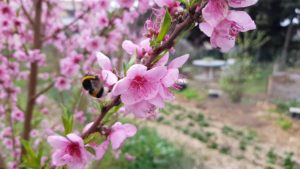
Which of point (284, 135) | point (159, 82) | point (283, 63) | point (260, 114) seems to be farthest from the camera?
A: point (283, 63)

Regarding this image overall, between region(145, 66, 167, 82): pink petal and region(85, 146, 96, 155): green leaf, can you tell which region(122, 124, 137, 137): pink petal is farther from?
region(145, 66, 167, 82): pink petal

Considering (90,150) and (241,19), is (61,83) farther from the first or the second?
(241,19)

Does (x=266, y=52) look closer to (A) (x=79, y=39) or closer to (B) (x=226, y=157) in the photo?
(B) (x=226, y=157)

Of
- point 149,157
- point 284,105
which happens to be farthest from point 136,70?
point 284,105

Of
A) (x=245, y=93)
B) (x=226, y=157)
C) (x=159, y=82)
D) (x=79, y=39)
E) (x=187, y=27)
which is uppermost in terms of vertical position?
(x=187, y=27)

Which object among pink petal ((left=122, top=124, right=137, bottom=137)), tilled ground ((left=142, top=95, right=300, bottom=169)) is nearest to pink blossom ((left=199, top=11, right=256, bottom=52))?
pink petal ((left=122, top=124, right=137, bottom=137))

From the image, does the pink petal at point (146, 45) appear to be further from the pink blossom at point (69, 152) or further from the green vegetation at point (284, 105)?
the green vegetation at point (284, 105)

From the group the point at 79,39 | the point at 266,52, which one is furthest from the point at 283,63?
the point at 79,39
